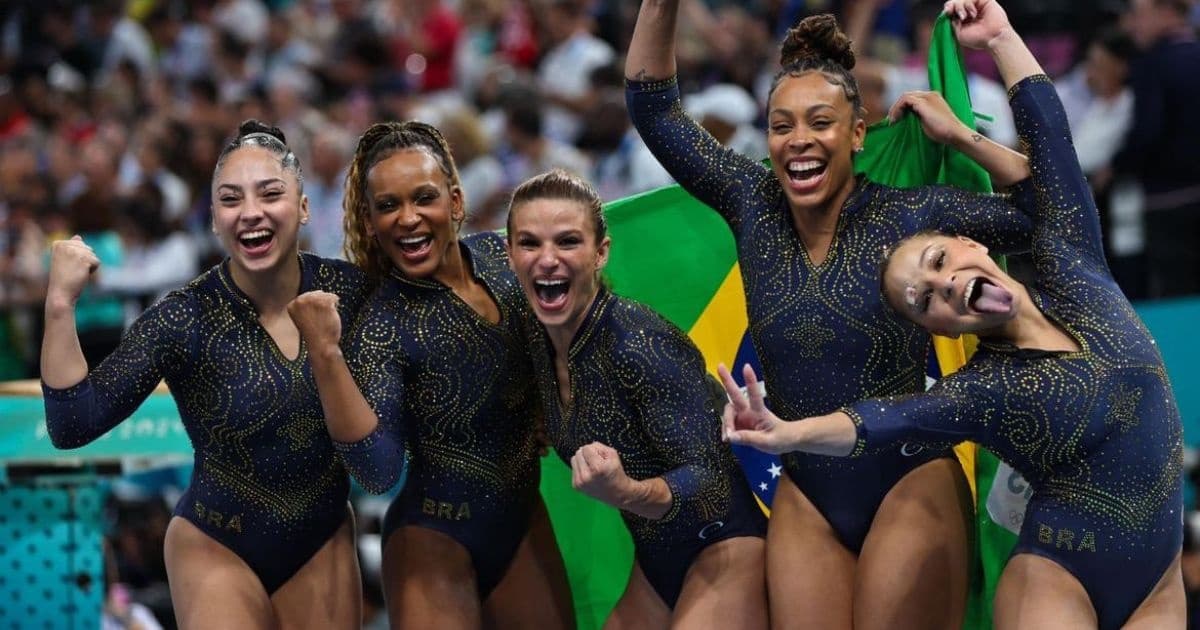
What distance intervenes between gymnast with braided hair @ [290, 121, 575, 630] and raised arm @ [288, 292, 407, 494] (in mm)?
140

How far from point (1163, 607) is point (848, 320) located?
3.00ft

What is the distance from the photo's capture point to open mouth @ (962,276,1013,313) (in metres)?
3.63

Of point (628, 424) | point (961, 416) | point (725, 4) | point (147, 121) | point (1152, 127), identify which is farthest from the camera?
point (147, 121)

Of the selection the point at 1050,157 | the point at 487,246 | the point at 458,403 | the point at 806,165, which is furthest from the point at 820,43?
the point at 458,403

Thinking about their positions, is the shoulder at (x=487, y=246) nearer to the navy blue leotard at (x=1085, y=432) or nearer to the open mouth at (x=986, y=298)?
the navy blue leotard at (x=1085, y=432)

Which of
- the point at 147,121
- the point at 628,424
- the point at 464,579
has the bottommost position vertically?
the point at 464,579

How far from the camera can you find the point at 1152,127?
6602 mm

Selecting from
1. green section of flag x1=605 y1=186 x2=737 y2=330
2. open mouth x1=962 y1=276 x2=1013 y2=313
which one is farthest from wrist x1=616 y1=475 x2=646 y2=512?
green section of flag x1=605 y1=186 x2=737 y2=330

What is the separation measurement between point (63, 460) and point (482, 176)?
279 centimetres

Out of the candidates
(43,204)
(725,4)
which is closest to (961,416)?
(725,4)

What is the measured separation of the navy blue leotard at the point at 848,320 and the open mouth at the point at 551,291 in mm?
470

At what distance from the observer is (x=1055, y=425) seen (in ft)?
12.0

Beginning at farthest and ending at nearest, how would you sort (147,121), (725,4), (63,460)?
(147,121) < (725,4) < (63,460)

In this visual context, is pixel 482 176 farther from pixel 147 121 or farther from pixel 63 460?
pixel 147 121
